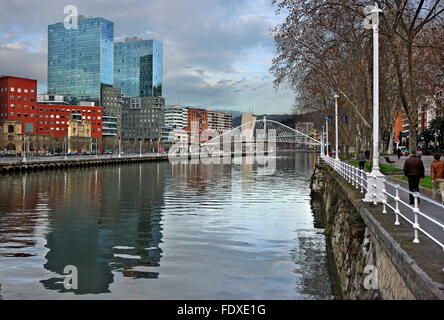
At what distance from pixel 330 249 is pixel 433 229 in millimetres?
7623

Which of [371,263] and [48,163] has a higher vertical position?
[48,163]

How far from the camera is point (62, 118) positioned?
161875 millimetres

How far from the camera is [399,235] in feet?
31.4

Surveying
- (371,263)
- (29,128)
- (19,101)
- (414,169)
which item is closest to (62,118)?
(19,101)

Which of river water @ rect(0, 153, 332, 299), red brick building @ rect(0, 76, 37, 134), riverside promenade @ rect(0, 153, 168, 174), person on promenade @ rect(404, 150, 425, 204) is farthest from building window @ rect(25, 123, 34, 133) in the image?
person on promenade @ rect(404, 150, 425, 204)

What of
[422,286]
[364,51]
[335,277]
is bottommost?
[335,277]

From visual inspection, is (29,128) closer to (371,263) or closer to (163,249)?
(163,249)

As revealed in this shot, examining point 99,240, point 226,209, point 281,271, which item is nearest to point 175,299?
point 281,271

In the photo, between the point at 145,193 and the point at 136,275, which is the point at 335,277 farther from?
the point at 145,193

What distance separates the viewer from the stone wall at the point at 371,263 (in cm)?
698

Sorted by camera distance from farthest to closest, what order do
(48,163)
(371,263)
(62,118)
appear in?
(62,118) < (48,163) < (371,263)

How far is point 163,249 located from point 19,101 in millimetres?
133165

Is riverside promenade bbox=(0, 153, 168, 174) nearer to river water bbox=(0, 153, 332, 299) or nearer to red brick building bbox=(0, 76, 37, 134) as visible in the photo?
river water bbox=(0, 153, 332, 299)

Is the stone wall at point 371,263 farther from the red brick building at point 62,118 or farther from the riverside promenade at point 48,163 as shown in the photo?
the red brick building at point 62,118
